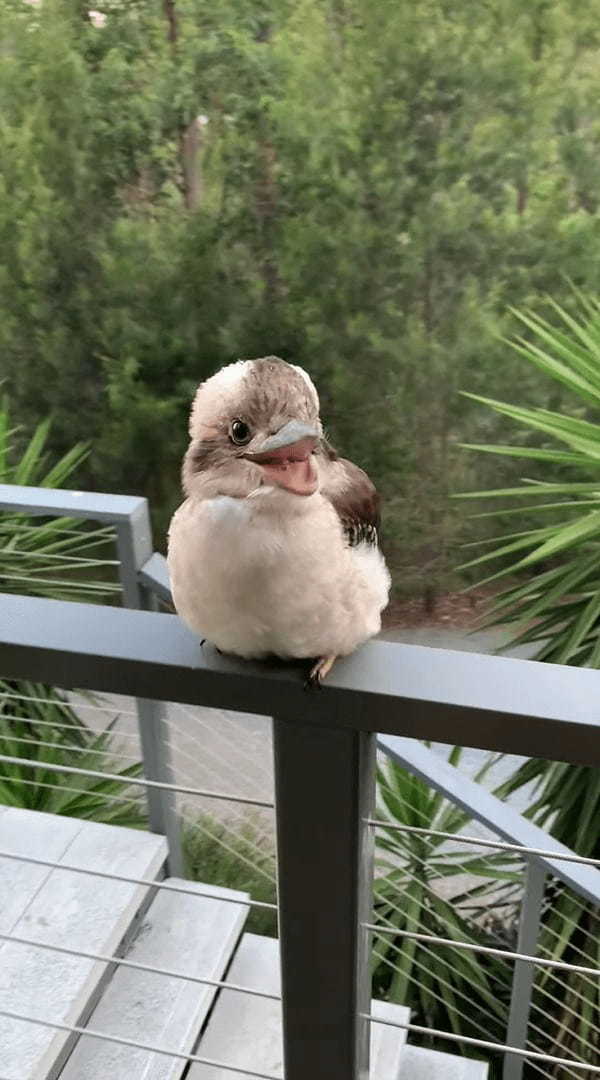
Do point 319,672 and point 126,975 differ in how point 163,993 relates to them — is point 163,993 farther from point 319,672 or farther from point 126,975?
point 319,672

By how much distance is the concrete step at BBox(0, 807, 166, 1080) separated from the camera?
62.5 inches

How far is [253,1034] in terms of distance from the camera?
1838 mm

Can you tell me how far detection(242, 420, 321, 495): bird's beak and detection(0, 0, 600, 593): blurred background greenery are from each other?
12.5 ft

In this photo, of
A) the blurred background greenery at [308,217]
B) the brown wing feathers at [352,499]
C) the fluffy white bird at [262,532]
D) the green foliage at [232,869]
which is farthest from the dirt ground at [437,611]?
the fluffy white bird at [262,532]

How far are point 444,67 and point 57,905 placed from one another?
3.58 metres

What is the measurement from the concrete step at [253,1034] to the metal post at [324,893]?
105 centimetres

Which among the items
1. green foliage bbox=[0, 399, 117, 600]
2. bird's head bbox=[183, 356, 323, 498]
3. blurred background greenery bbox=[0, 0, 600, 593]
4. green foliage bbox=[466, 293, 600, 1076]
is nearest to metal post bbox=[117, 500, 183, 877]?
green foliage bbox=[0, 399, 117, 600]

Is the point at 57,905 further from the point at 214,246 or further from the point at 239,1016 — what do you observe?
the point at 214,246

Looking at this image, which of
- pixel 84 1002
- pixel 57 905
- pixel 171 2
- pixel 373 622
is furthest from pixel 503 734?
pixel 171 2

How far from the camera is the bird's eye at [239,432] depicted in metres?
0.69

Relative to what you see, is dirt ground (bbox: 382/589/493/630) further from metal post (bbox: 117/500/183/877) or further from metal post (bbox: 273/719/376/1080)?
metal post (bbox: 273/719/376/1080)

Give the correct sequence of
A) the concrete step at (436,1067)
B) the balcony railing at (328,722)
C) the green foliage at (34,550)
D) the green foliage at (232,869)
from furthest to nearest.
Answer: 1. the green foliage at (232,869)
2. the green foliage at (34,550)
3. the concrete step at (436,1067)
4. the balcony railing at (328,722)

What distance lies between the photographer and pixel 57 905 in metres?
1.82

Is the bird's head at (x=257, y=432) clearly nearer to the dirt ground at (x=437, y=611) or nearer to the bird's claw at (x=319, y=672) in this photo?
the bird's claw at (x=319, y=672)
